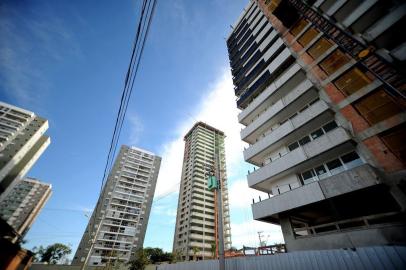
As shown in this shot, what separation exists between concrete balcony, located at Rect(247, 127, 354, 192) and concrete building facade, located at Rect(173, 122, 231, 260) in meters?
26.6

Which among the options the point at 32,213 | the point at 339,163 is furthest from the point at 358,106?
the point at 32,213

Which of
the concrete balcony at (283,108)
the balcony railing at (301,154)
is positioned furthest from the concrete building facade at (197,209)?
the balcony railing at (301,154)

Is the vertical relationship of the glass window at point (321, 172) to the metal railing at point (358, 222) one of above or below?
above

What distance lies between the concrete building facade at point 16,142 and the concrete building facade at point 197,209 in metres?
56.3

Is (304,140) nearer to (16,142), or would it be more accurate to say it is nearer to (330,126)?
(330,126)

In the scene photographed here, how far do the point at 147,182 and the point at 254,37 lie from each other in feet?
212

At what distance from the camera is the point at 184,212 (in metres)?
61.9

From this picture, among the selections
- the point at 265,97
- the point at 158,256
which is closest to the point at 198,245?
the point at 158,256

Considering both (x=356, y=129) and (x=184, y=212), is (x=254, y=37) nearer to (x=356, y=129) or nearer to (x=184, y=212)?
(x=356, y=129)

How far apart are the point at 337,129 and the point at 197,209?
5574 centimetres

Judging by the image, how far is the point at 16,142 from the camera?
5684 centimetres

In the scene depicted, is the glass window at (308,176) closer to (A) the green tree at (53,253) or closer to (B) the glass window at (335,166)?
(B) the glass window at (335,166)

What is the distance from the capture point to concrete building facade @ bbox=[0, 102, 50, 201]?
5222cm

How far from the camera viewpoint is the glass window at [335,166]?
39.1ft
